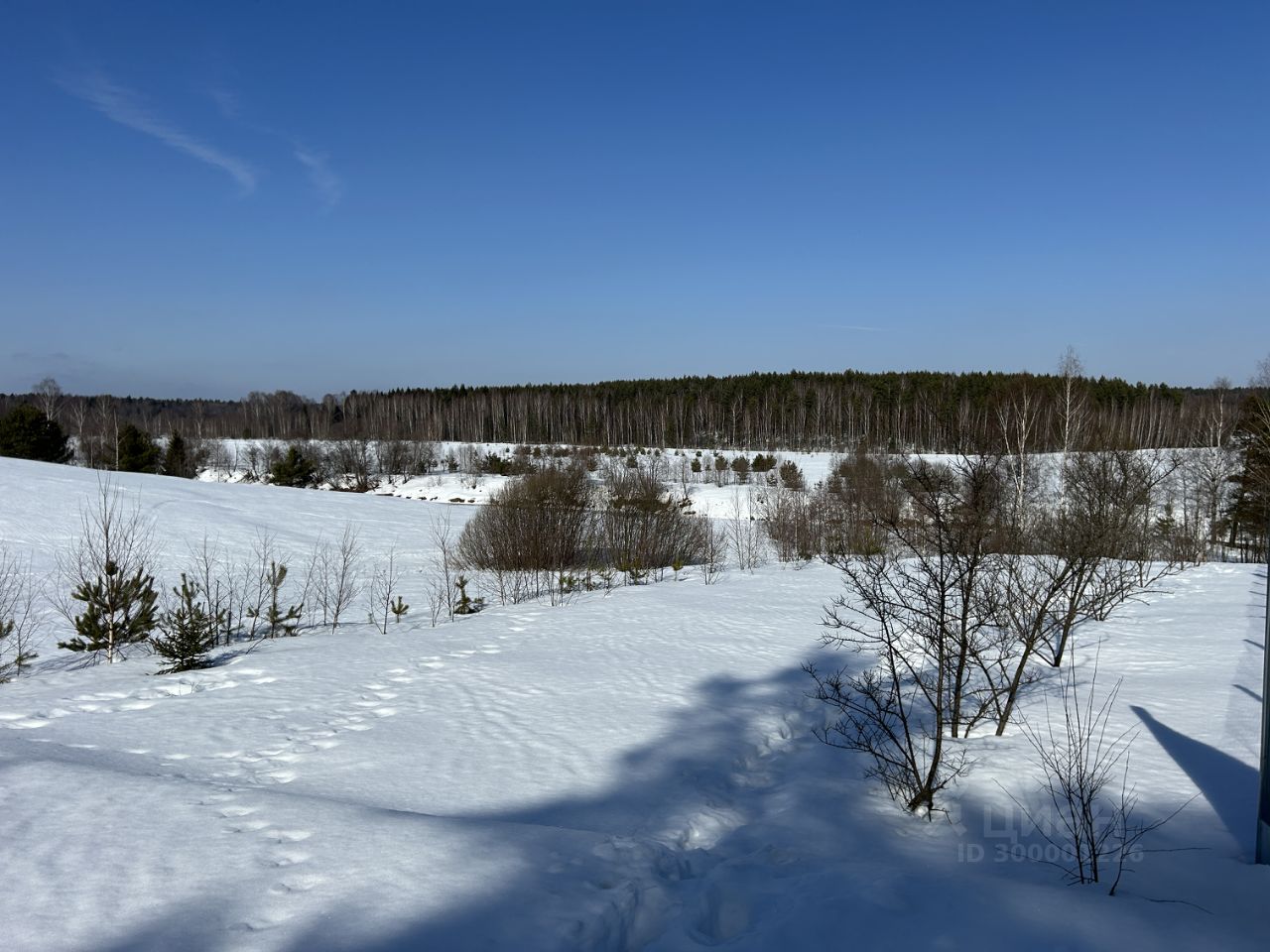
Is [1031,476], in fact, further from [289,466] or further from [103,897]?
[289,466]

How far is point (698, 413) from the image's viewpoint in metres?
78.2

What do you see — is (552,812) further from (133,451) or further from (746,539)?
(133,451)

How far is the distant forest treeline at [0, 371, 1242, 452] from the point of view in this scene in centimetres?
6512

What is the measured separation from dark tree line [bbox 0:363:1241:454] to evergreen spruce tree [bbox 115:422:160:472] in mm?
5887

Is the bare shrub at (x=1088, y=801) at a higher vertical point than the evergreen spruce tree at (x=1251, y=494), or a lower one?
lower

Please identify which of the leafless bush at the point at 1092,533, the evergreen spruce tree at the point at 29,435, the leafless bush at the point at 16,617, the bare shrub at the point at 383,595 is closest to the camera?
the leafless bush at the point at 1092,533

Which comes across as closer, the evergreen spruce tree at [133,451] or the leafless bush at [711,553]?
the leafless bush at [711,553]

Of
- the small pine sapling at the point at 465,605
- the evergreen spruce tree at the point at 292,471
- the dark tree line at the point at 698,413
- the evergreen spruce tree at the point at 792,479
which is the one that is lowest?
the small pine sapling at the point at 465,605

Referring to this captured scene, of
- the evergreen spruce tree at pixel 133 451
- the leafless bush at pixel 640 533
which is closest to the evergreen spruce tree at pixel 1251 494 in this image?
the leafless bush at pixel 640 533

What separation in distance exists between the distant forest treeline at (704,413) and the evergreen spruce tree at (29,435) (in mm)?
A: 11609

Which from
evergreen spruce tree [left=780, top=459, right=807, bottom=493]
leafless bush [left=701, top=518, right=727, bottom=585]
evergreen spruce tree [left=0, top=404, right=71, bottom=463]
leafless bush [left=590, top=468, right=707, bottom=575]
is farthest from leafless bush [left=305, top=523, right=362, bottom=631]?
evergreen spruce tree [left=0, top=404, right=71, bottom=463]

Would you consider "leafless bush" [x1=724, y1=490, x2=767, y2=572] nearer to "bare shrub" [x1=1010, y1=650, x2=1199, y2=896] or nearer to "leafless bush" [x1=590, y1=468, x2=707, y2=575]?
"leafless bush" [x1=590, y1=468, x2=707, y2=575]

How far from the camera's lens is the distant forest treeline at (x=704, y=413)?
6512cm

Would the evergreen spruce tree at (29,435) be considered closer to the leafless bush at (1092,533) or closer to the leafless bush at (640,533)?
the leafless bush at (640,533)
